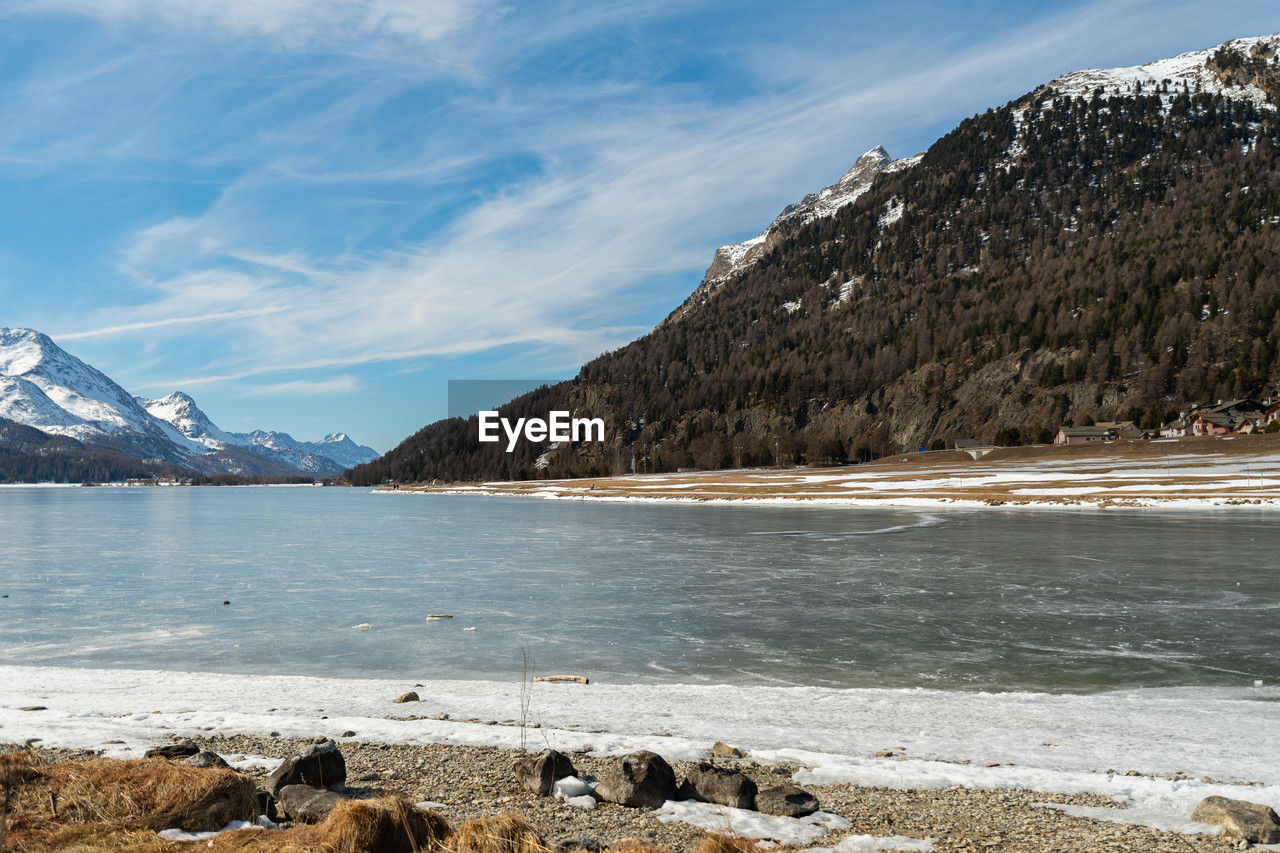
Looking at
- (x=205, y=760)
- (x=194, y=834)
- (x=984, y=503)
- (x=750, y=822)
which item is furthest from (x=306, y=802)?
(x=984, y=503)

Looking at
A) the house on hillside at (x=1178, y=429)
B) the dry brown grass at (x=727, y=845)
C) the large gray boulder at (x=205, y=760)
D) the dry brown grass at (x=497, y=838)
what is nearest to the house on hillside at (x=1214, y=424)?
the house on hillside at (x=1178, y=429)

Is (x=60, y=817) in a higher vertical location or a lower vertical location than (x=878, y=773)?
higher

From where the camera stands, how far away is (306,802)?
6020mm

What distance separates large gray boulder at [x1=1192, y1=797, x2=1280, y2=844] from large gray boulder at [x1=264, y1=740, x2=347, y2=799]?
691 centimetres

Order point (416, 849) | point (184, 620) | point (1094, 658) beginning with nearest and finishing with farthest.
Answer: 1. point (416, 849)
2. point (1094, 658)
3. point (184, 620)

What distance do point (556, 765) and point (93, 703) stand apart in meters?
6.95

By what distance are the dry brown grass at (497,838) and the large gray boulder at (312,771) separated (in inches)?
80.0

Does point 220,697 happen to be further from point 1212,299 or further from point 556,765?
point 1212,299

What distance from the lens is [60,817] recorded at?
220 inches

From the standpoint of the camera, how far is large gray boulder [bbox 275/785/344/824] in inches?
231

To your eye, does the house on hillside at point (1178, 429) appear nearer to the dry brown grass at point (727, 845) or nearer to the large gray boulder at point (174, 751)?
the dry brown grass at point (727, 845)

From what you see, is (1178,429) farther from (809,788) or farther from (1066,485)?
(809,788)

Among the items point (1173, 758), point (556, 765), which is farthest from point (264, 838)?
point (1173, 758)

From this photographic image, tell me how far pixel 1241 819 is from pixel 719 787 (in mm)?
3800
